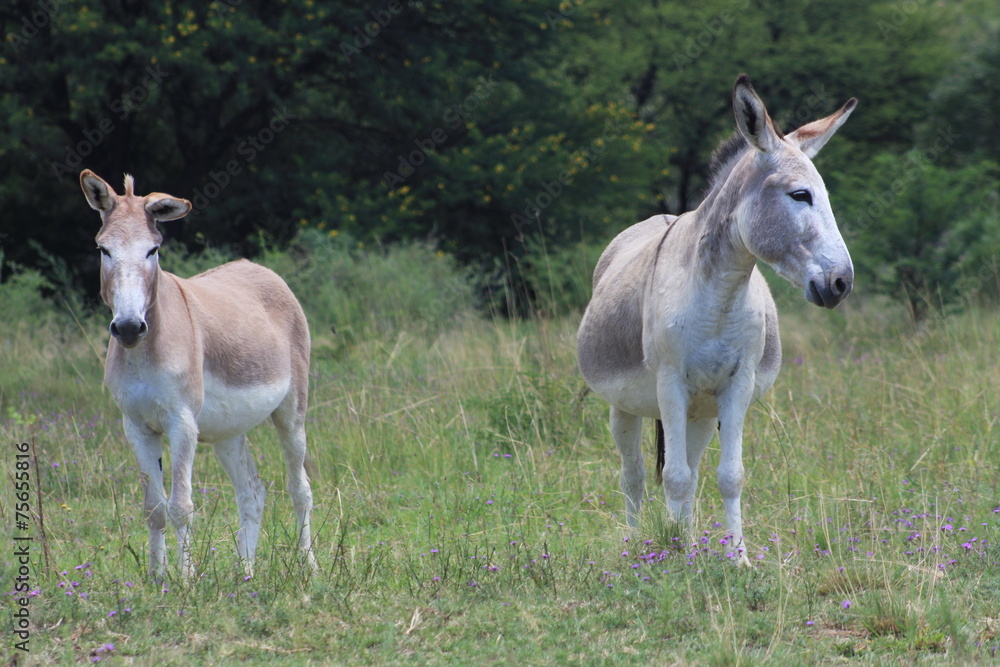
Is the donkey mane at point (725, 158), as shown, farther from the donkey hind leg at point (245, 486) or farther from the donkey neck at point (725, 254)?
the donkey hind leg at point (245, 486)

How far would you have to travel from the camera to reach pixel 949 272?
12461 mm

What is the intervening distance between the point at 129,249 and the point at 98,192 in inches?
13.4

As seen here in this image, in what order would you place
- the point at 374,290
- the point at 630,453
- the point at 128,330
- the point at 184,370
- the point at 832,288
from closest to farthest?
the point at 832,288, the point at 128,330, the point at 184,370, the point at 630,453, the point at 374,290

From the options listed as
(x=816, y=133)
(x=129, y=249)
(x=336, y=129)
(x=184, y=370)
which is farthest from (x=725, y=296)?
(x=336, y=129)

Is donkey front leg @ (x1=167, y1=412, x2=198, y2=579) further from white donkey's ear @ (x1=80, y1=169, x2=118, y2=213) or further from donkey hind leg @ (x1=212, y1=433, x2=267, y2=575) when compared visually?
white donkey's ear @ (x1=80, y1=169, x2=118, y2=213)

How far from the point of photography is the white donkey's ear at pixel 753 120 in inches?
164

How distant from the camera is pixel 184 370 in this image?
15.3ft

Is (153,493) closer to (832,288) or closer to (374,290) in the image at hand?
(832,288)

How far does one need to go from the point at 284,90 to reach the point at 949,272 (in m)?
11.4

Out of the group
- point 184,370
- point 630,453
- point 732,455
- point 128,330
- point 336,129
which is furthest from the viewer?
point 336,129

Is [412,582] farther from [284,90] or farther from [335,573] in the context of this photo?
[284,90]

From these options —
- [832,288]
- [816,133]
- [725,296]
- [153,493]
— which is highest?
[816,133]

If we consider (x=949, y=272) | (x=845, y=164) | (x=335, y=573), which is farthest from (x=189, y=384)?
(x=845, y=164)

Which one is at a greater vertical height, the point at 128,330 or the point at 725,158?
the point at 725,158
